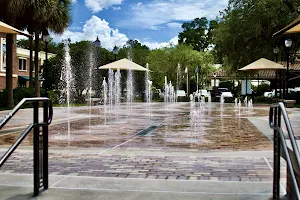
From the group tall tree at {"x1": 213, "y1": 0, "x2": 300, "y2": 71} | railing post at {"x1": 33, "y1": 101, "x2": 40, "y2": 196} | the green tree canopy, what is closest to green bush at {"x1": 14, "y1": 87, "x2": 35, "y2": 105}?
tall tree at {"x1": 213, "y1": 0, "x2": 300, "y2": 71}

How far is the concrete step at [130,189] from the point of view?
4.82m

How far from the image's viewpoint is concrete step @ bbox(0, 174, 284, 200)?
4820 millimetres

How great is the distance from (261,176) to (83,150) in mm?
4028

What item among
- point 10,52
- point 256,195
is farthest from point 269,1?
point 256,195

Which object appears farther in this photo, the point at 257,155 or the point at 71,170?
the point at 257,155

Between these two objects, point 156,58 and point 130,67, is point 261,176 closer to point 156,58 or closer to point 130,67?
point 130,67

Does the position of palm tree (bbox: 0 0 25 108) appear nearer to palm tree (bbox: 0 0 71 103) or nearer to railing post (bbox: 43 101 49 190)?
palm tree (bbox: 0 0 71 103)

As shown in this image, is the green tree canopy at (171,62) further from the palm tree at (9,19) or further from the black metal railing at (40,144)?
the black metal railing at (40,144)

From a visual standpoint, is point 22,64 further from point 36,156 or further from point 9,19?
point 36,156

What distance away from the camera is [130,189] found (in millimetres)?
5156

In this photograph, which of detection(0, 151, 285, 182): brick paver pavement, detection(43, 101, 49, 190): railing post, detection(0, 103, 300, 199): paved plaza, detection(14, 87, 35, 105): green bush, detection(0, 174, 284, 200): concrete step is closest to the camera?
detection(0, 174, 284, 200): concrete step

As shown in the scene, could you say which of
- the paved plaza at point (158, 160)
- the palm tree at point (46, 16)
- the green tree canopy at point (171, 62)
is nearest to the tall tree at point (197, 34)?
the green tree canopy at point (171, 62)

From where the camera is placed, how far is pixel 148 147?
9031 millimetres

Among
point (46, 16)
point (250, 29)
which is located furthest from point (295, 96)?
point (46, 16)
